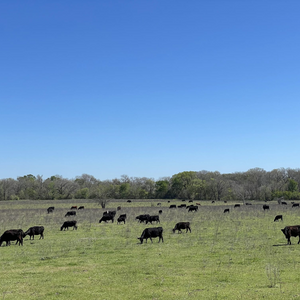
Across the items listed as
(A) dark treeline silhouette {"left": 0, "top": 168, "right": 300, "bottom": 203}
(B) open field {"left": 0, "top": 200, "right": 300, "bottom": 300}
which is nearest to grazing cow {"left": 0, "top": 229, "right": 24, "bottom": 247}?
(B) open field {"left": 0, "top": 200, "right": 300, "bottom": 300}

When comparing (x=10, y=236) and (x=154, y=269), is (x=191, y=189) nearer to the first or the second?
(x=10, y=236)

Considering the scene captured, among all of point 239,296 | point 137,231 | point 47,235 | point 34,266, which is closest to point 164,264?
point 239,296

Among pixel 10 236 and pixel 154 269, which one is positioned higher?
pixel 10 236

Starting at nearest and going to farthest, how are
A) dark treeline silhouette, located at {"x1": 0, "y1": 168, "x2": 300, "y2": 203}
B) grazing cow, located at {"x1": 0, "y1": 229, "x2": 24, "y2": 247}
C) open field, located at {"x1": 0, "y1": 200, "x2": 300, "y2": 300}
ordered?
open field, located at {"x1": 0, "y1": 200, "x2": 300, "y2": 300}, grazing cow, located at {"x1": 0, "y1": 229, "x2": 24, "y2": 247}, dark treeline silhouette, located at {"x1": 0, "y1": 168, "x2": 300, "y2": 203}

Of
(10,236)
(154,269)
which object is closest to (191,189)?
(10,236)

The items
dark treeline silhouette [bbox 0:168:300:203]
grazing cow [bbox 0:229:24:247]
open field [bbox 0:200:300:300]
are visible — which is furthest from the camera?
dark treeline silhouette [bbox 0:168:300:203]

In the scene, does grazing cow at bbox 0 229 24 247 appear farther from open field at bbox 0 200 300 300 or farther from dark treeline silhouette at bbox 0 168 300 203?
dark treeline silhouette at bbox 0 168 300 203

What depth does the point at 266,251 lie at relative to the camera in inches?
662

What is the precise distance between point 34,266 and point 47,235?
1114 cm

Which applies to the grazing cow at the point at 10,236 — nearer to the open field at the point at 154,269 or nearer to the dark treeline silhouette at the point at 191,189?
the open field at the point at 154,269

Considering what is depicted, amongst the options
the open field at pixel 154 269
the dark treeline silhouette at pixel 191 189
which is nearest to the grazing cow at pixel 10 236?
the open field at pixel 154 269

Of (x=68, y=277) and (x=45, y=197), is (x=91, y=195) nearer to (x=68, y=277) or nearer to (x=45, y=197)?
(x=45, y=197)

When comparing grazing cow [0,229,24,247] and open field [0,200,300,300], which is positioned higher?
grazing cow [0,229,24,247]

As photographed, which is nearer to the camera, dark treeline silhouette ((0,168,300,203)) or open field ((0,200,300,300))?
open field ((0,200,300,300))
